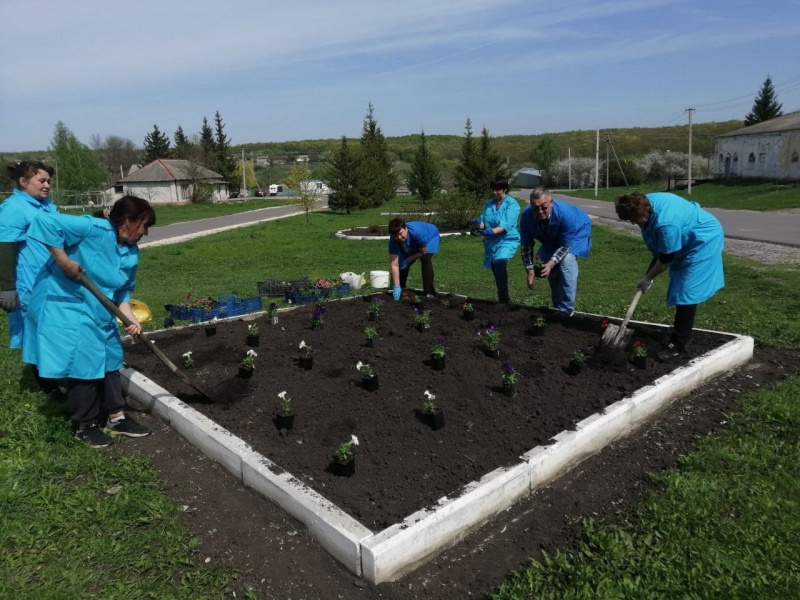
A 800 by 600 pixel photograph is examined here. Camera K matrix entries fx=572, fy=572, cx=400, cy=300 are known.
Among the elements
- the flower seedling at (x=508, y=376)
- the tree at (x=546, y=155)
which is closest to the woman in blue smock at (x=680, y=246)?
the flower seedling at (x=508, y=376)

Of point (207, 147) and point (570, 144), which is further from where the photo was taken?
point (570, 144)

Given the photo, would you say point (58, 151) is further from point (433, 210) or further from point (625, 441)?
point (625, 441)

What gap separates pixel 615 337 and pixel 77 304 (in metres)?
4.12

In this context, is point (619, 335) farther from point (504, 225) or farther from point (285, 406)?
point (285, 406)

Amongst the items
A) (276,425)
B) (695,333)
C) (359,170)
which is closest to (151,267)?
(276,425)

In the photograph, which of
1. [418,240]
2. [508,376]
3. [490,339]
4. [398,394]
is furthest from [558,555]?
[418,240]

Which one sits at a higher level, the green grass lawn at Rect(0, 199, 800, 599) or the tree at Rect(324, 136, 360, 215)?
the tree at Rect(324, 136, 360, 215)

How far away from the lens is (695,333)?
552 cm

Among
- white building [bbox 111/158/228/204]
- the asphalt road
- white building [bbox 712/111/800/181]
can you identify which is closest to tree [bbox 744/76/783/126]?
white building [bbox 712/111/800/181]

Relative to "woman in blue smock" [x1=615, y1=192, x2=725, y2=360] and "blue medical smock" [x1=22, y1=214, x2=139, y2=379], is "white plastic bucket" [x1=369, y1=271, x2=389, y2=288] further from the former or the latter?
"blue medical smock" [x1=22, y1=214, x2=139, y2=379]

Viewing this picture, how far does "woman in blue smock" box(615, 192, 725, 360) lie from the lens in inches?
179

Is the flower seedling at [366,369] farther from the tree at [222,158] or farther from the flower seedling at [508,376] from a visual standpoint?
the tree at [222,158]

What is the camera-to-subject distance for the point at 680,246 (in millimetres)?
4602

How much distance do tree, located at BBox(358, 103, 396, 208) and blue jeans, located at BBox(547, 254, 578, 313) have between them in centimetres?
2662
